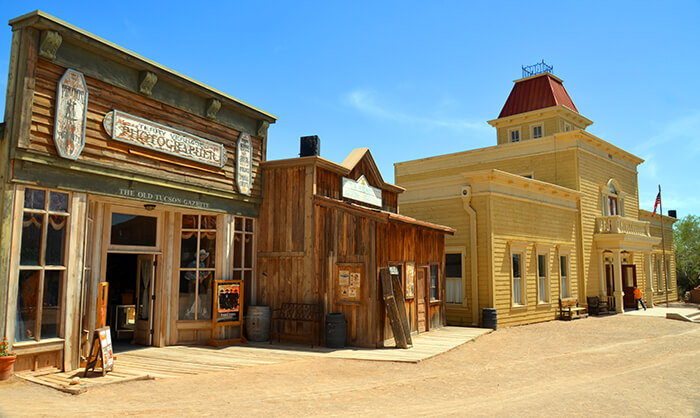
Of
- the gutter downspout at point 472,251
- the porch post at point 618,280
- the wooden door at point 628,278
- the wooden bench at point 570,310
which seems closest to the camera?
the gutter downspout at point 472,251

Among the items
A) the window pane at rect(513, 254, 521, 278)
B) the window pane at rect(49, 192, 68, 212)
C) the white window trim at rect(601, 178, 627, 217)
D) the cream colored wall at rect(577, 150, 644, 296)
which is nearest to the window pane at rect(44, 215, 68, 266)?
the window pane at rect(49, 192, 68, 212)

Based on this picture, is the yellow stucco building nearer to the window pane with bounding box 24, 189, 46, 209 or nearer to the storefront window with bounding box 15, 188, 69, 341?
the storefront window with bounding box 15, 188, 69, 341

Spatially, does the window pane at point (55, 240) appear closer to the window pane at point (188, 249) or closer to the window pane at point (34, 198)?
the window pane at point (34, 198)

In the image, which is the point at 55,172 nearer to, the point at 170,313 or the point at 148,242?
the point at 148,242

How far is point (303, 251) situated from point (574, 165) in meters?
15.0

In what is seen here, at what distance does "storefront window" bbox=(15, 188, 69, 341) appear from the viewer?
8.29 metres

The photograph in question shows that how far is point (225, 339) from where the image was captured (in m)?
12.0

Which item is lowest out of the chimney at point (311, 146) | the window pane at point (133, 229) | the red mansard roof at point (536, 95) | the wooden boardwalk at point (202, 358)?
the wooden boardwalk at point (202, 358)

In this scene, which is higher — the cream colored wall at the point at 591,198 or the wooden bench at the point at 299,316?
the cream colored wall at the point at 591,198

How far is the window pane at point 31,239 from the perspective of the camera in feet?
27.2

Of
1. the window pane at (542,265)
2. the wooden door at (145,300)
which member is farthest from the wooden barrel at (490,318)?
the wooden door at (145,300)

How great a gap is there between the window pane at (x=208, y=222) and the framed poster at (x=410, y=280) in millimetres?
5285

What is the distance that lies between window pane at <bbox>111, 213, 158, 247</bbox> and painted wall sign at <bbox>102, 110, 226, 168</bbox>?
1696 millimetres

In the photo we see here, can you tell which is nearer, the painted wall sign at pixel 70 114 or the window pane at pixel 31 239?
the window pane at pixel 31 239
